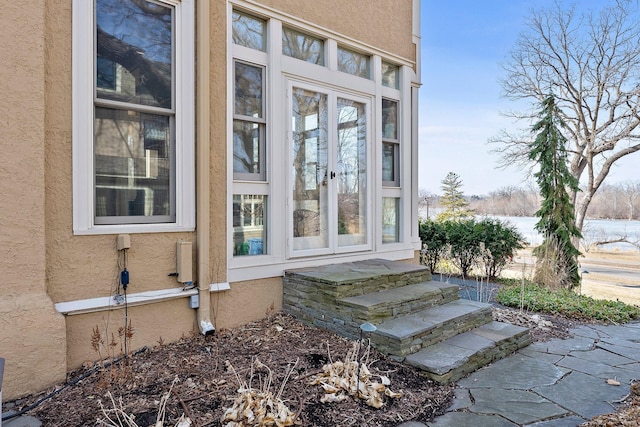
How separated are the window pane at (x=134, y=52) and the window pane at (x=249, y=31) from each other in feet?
2.27

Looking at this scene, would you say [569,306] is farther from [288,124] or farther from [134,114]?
[134,114]

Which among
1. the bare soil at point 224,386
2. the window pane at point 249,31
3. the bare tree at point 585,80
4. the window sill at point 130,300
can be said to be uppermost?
the bare tree at point 585,80

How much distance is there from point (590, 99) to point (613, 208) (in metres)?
9.19

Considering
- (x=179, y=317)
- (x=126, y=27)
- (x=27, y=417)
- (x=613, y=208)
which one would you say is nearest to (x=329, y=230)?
(x=179, y=317)

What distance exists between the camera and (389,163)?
216 inches

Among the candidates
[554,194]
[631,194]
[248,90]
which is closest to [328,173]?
Answer: [248,90]

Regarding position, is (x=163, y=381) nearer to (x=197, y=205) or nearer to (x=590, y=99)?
(x=197, y=205)

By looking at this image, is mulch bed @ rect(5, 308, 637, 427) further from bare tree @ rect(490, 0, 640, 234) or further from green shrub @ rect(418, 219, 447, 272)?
bare tree @ rect(490, 0, 640, 234)

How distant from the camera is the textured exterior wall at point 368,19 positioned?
436 centimetres

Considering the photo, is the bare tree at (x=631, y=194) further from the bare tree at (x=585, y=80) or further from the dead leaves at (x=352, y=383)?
the dead leaves at (x=352, y=383)

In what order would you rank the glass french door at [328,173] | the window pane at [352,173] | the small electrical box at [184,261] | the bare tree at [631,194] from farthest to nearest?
the bare tree at [631,194], the window pane at [352,173], the glass french door at [328,173], the small electrical box at [184,261]

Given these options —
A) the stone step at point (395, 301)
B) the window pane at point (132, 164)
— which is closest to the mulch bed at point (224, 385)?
the stone step at point (395, 301)

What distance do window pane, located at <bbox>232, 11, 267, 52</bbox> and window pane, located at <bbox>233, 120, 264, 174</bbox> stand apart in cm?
83

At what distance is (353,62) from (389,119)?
3.13 feet
